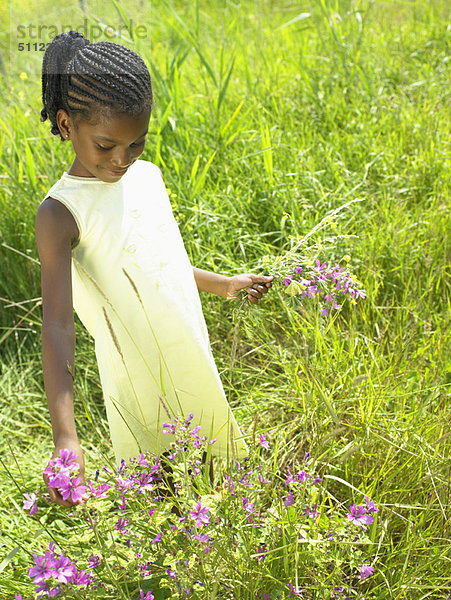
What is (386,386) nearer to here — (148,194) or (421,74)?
(148,194)

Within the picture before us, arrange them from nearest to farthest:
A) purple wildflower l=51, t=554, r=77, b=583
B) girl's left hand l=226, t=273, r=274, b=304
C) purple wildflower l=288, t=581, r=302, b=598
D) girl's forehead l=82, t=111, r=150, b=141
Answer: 1. purple wildflower l=51, t=554, r=77, b=583
2. purple wildflower l=288, t=581, r=302, b=598
3. girl's forehead l=82, t=111, r=150, b=141
4. girl's left hand l=226, t=273, r=274, b=304

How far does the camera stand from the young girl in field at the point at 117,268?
147 centimetres

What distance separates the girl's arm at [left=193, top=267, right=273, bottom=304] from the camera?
1.72 metres

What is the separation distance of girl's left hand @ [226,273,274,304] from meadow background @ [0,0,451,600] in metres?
0.07

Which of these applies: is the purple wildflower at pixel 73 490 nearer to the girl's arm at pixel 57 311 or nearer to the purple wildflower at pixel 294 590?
the girl's arm at pixel 57 311

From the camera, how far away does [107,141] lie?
1.49 metres

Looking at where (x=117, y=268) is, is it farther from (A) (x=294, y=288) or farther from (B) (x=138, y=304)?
(A) (x=294, y=288)

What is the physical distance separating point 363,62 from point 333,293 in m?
2.43

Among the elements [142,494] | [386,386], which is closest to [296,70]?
[386,386]

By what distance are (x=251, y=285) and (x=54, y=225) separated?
540 millimetres

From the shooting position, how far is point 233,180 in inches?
115

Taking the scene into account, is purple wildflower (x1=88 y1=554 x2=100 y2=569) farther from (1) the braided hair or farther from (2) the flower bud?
(1) the braided hair

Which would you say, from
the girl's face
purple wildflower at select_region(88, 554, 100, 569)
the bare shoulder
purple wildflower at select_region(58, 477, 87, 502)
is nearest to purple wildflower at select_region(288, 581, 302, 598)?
purple wildflower at select_region(88, 554, 100, 569)

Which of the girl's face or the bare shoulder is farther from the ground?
the girl's face
